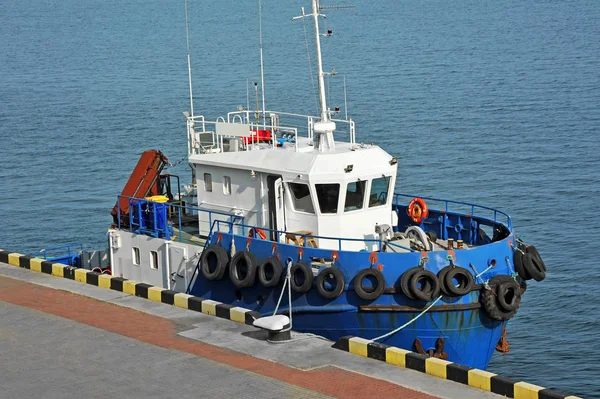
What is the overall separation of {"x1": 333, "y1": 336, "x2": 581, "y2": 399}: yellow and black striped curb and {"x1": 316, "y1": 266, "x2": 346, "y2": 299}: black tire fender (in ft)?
5.89

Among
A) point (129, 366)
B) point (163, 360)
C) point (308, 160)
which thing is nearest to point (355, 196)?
point (308, 160)

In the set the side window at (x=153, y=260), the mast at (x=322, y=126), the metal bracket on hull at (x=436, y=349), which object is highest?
the mast at (x=322, y=126)

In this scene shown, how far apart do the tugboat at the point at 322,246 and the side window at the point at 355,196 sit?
0.03 metres

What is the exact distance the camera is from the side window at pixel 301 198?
20.2 m

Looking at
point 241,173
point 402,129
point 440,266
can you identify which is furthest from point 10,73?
point 440,266

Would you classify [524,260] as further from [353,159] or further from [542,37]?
[542,37]

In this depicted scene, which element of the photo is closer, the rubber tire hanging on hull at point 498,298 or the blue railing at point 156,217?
the rubber tire hanging on hull at point 498,298

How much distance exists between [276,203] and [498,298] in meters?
4.72

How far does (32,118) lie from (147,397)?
40.3 meters

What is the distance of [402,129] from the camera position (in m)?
46.9

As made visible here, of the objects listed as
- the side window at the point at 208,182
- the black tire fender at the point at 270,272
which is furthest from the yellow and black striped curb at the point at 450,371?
the side window at the point at 208,182

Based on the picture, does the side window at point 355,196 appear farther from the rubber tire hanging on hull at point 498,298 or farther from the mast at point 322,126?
the rubber tire hanging on hull at point 498,298

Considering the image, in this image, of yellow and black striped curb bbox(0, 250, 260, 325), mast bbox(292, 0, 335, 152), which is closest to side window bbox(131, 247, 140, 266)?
yellow and black striped curb bbox(0, 250, 260, 325)

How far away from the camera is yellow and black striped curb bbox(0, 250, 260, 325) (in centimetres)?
1831
